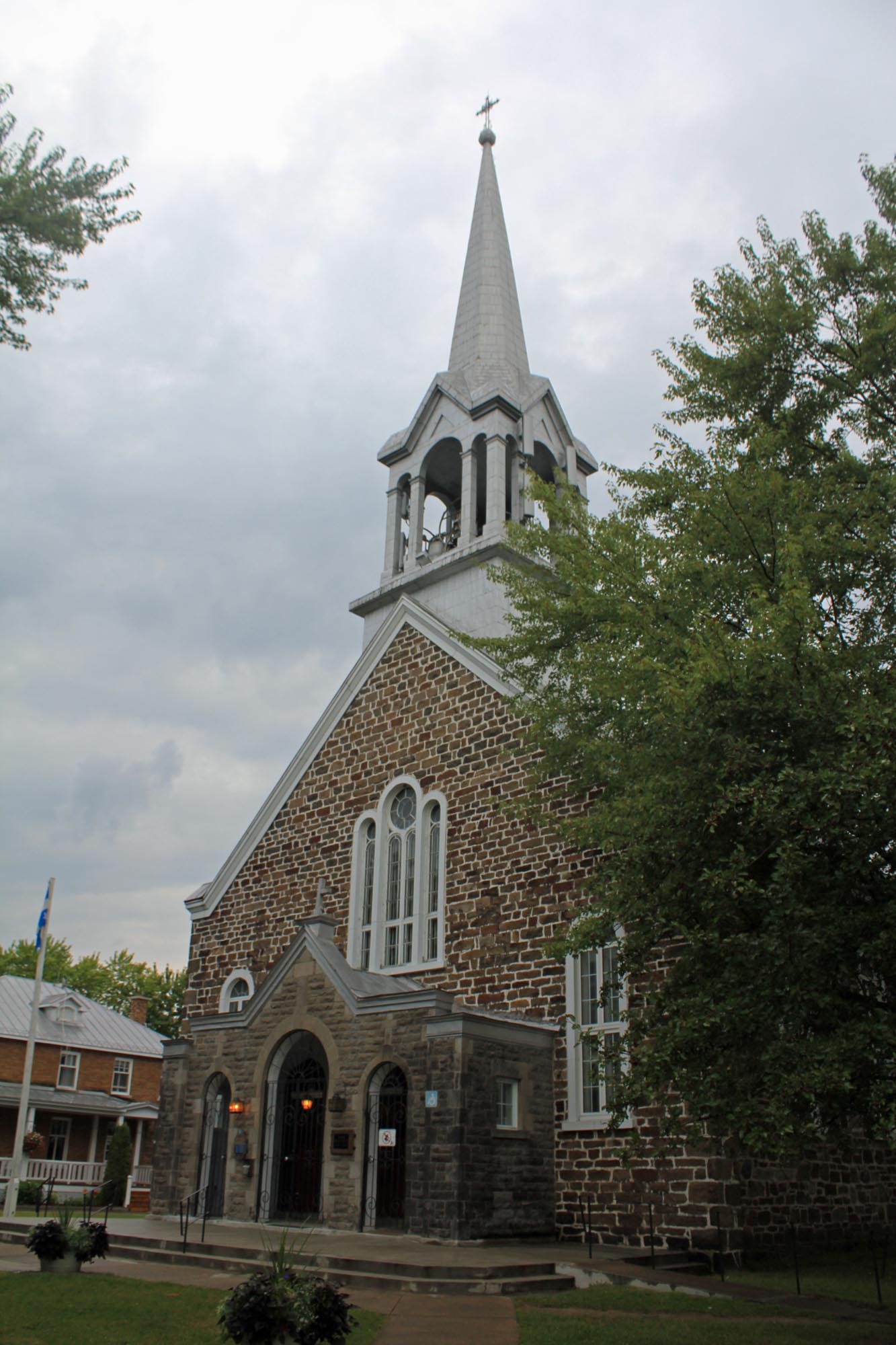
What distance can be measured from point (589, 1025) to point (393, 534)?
605 inches

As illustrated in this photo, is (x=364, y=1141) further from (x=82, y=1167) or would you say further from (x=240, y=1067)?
(x=82, y=1167)

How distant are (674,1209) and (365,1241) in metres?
4.36

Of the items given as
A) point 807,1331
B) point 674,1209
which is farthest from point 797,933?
point 674,1209

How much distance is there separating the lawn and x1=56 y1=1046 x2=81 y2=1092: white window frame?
3113 centimetres

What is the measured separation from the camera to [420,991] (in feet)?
52.6

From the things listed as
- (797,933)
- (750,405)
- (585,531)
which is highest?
(750,405)

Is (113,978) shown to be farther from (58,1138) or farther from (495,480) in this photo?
(495,480)

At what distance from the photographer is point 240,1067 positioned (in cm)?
1880

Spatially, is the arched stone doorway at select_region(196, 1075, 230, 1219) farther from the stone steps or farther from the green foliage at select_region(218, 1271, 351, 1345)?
the green foliage at select_region(218, 1271, 351, 1345)

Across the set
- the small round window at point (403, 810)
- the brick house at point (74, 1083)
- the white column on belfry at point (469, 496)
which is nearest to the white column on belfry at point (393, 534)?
the white column on belfry at point (469, 496)

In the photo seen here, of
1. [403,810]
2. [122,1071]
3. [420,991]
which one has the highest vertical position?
[403,810]

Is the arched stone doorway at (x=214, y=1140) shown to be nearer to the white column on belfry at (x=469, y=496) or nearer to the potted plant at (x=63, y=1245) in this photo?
the potted plant at (x=63, y=1245)

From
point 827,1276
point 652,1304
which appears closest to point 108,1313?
point 652,1304

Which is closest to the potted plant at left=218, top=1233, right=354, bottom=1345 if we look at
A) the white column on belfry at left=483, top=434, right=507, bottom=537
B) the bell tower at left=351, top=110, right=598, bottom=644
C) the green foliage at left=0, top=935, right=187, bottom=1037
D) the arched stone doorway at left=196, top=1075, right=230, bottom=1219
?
the arched stone doorway at left=196, top=1075, right=230, bottom=1219
